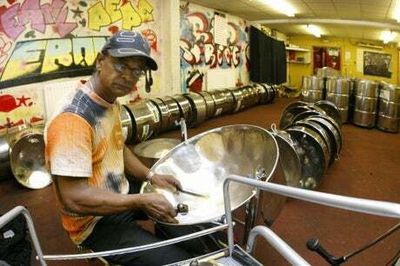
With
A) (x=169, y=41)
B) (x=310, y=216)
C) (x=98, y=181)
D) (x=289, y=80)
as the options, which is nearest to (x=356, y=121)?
(x=169, y=41)

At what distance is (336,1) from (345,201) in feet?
22.2

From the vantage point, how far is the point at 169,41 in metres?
6.38

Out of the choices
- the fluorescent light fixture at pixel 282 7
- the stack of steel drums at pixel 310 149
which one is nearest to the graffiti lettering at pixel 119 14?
the fluorescent light fixture at pixel 282 7

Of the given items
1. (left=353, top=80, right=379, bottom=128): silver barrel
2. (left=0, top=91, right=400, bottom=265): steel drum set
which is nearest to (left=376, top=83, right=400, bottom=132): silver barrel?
(left=353, top=80, right=379, bottom=128): silver barrel

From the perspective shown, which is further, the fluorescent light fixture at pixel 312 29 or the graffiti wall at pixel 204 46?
the fluorescent light fixture at pixel 312 29

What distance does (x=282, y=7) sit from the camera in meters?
7.85

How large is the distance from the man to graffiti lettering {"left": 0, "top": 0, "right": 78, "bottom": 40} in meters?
3.22

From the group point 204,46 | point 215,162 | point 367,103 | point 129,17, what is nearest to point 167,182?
point 215,162

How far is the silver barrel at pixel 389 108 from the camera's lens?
664 centimetres

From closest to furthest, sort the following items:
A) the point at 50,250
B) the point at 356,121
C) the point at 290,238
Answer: the point at 50,250 → the point at 290,238 → the point at 356,121

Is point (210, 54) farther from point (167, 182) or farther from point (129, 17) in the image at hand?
point (167, 182)

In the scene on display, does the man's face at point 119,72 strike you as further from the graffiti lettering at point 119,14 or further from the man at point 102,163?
the graffiti lettering at point 119,14

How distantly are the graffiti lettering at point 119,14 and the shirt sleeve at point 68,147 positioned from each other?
13.8 ft

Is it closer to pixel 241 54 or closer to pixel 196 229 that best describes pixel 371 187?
pixel 196 229
